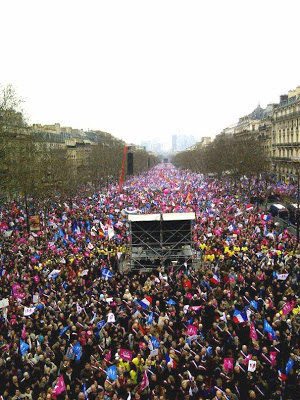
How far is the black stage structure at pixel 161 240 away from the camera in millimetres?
20000

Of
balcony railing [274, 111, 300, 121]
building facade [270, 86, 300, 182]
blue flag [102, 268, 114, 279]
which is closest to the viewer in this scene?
blue flag [102, 268, 114, 279]

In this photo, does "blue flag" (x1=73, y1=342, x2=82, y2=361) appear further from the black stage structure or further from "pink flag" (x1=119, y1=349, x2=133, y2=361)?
the black stage structure

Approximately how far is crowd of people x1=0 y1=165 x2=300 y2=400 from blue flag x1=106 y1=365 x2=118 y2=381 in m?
0.02

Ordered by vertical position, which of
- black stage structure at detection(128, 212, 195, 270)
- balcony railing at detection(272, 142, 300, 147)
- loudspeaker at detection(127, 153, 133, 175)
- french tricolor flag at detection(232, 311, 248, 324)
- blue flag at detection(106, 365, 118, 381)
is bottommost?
blue flag at detection(106, 365, 118, 381)

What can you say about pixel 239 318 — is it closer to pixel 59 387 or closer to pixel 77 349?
pixel 77 349

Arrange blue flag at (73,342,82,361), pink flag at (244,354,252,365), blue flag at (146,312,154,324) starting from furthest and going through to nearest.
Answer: blue flag at (146,312,154,324)
blue flag at (73,342,82,361)
pink flag at (244,354,252,365)

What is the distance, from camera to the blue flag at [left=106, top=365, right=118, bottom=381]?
1016 centimetres

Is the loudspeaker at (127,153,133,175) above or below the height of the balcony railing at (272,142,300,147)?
Answer: below

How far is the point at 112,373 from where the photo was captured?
10.2 metres

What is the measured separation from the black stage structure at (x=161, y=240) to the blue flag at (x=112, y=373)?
9.56 metres

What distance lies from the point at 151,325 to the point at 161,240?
7287 millimetres

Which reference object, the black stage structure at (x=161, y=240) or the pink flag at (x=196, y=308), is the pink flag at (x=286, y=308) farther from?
the black stage structure at (x=161, y=240)

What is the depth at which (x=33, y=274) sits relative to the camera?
64.1 ft

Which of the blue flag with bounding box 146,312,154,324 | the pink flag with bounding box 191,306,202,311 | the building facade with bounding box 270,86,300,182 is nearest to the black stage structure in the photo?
the pink flag with bounding box 191,306,202,311
